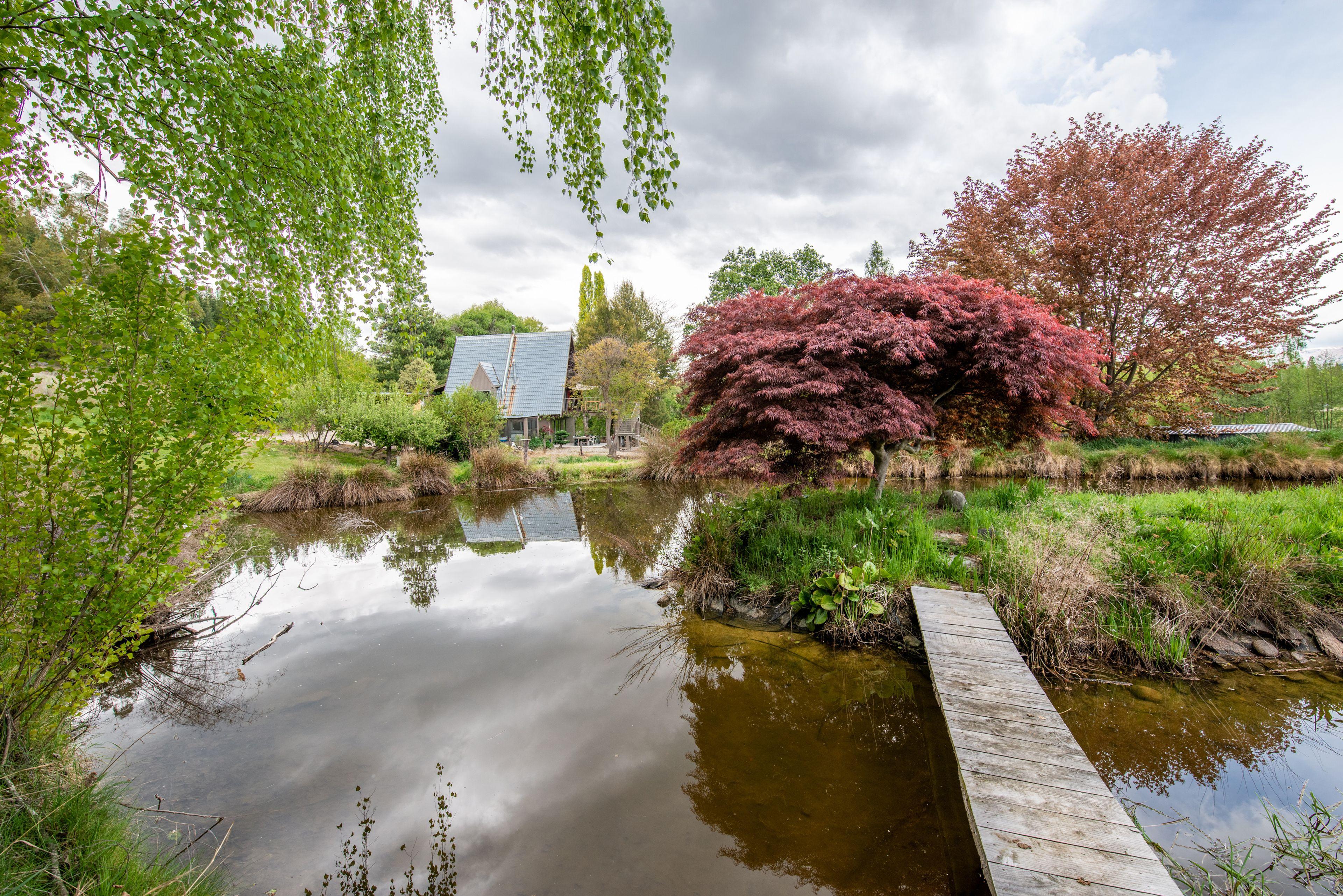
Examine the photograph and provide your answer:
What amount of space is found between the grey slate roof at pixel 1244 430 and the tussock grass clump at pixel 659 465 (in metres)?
12.9

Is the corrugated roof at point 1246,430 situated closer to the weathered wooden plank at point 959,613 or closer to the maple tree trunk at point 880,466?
the maple tree trunk at point 880,466

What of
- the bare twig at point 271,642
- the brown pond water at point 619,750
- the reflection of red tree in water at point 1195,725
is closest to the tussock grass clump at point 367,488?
the brown pond water at point 619,750

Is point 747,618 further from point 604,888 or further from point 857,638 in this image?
point 604,888

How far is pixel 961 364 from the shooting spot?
6.09 meters

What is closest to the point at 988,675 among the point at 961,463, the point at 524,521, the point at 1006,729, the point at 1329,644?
the point at 1006,729

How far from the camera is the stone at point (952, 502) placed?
24.4 ft

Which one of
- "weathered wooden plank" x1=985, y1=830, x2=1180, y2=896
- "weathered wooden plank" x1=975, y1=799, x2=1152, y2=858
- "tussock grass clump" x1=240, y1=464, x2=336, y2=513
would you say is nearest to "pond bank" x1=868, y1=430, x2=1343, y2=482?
"weathered wooden plank" x1=975, y1=799, x2=1152, y2=858

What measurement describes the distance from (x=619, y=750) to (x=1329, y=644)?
6006mm

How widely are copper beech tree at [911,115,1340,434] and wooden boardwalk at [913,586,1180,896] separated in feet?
33.7

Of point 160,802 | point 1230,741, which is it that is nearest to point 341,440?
point 160,802

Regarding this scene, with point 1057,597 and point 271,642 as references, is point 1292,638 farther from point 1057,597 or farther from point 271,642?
point 271,642

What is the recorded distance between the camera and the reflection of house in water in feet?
31.5

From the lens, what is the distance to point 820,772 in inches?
127

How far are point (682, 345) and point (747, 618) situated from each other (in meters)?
3.58
